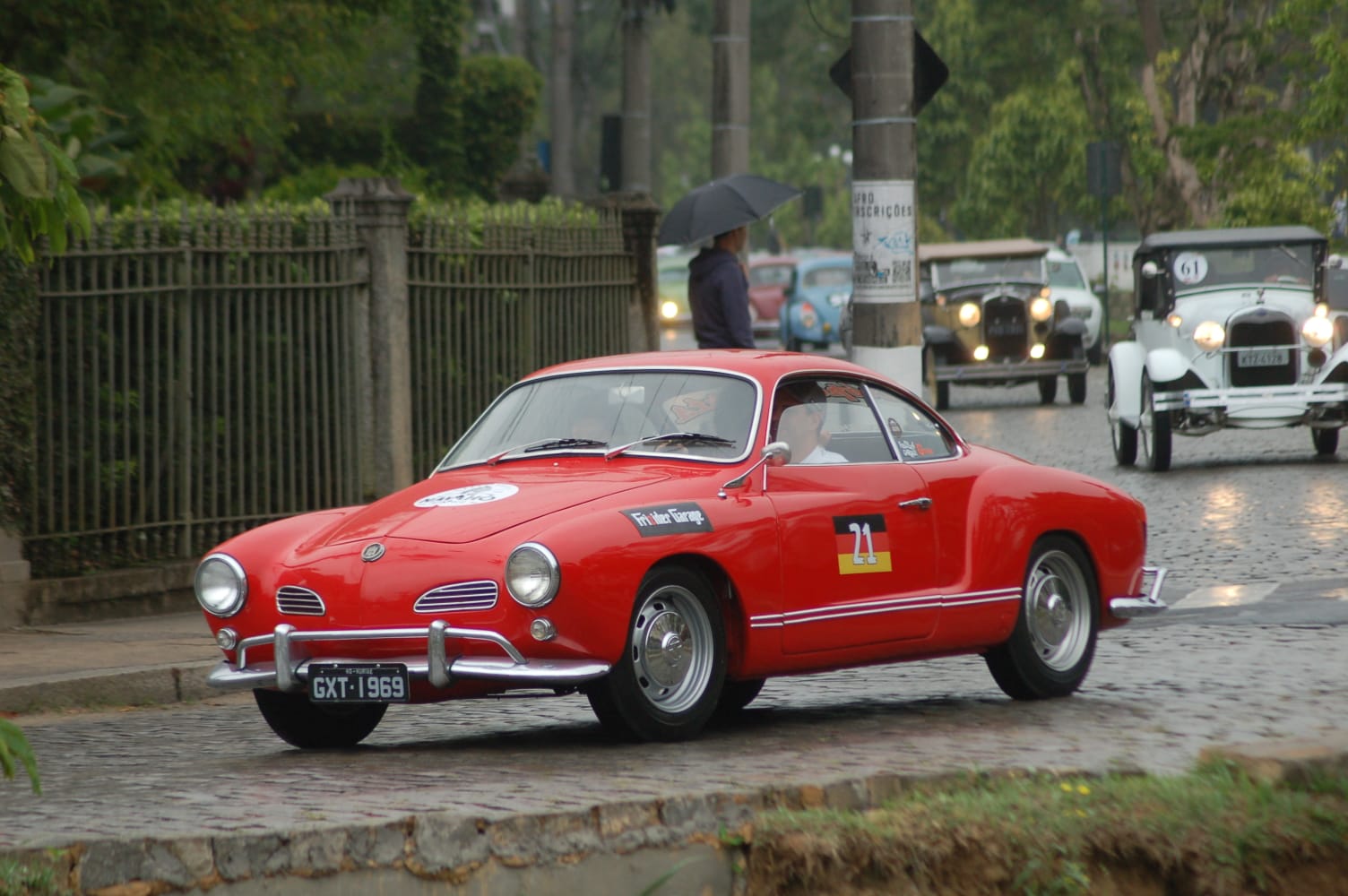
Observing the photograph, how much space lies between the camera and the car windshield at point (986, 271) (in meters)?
28.4

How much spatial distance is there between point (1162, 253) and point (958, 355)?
7.58 metres

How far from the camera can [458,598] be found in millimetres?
7141

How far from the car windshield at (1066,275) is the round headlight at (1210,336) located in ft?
43.4

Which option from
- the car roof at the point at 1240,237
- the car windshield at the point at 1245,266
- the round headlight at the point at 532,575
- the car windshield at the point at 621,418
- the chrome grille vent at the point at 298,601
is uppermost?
the car roof at the point at 1240,237

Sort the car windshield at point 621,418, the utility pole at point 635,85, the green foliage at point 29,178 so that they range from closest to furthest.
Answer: the green foliage at point 29,178 → the car windshield at point 621,418 → the utility pole at point 635,85

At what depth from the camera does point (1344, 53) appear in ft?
98.7

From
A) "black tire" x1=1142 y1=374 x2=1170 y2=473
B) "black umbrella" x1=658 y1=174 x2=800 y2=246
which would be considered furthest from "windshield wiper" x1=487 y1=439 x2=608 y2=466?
"black tire" x1=1142 y1=374 x2=1170 y2=473

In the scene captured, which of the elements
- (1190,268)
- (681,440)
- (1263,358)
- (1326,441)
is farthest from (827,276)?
(681,440)

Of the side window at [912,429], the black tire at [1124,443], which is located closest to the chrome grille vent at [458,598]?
the side window at [912,429]

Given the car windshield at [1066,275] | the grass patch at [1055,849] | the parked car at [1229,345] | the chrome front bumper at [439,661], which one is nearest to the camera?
the grass patch at [1055,849]

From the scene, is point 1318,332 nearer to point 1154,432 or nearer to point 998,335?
point 1154,432

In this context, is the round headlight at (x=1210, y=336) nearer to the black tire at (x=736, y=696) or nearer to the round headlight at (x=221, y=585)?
the black tire at (x=736, y=696)

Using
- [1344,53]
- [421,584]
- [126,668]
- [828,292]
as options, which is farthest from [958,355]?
[421,584]

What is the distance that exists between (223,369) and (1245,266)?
10.6m
